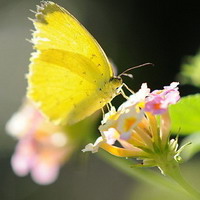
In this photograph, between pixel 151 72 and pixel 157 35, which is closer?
pixel 151 72

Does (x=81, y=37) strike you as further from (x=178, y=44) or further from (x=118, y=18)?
(x=118, y=18)

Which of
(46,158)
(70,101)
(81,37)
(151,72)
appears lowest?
(151,72)

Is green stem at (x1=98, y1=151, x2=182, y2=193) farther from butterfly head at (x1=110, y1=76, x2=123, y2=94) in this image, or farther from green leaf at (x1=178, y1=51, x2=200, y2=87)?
green leaf at (x1=178, y1=51, x2=200, y2=87)

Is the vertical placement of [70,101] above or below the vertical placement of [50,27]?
below

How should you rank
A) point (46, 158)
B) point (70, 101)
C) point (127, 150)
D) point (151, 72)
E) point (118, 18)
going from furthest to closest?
1. point (118, 18)
2. point (151, 72)
3. point (46, 158)
4. point (70, 101)
5. point (127, 150)

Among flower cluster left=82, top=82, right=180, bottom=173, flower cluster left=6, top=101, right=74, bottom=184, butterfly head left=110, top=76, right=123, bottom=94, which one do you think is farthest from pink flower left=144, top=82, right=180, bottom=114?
flower cluster left=6, top=101, right=74, bottom=184

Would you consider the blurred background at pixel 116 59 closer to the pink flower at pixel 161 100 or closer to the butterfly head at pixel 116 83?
the butterfly head at pixel 116 83

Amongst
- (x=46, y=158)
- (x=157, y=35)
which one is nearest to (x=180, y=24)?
(x=157, y=35)

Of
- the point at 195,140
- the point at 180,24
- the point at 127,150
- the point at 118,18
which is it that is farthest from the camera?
the point at 118,18

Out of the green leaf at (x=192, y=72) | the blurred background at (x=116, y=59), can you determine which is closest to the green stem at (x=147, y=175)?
the green leaf at (x=192, y=72)
